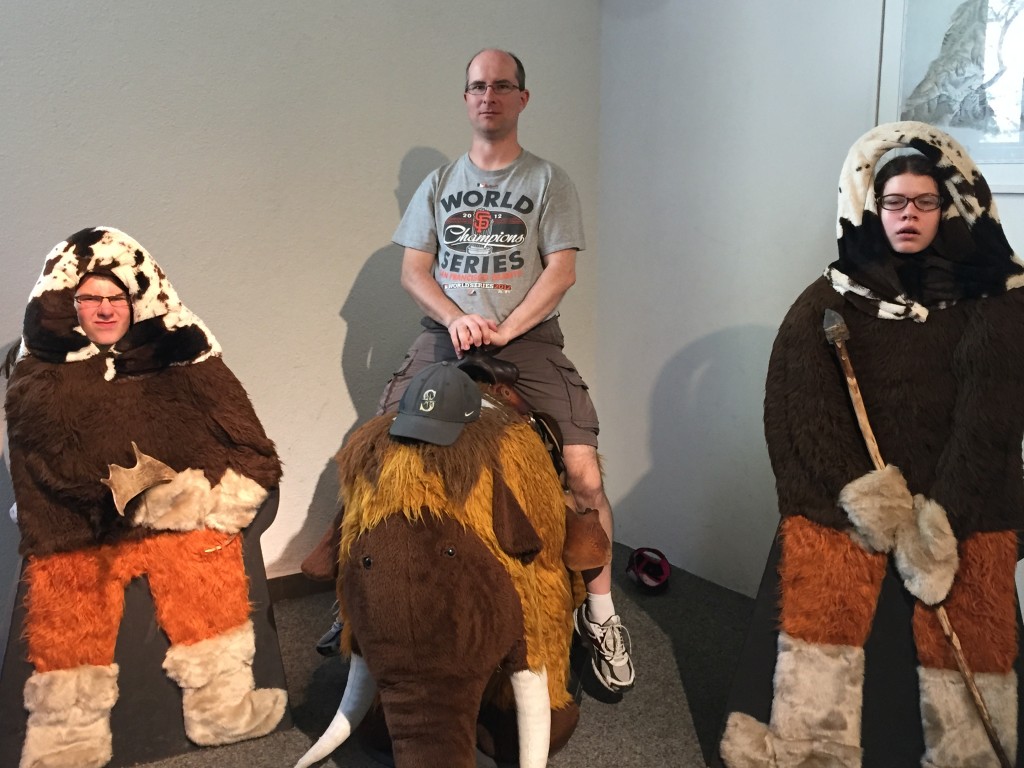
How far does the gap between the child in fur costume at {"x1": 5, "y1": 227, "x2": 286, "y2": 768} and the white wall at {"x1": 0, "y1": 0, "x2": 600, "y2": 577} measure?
2.05 feet

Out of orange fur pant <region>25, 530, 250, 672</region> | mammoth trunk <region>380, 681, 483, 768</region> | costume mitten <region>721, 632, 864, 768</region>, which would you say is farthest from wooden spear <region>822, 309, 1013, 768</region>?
orange fur pant <region>25, 530, 250, 672</region>

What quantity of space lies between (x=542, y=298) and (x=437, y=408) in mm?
751

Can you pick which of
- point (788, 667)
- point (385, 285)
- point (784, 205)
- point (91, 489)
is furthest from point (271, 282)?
point (788, 667)

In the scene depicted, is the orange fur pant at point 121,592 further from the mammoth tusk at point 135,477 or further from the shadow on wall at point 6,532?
the shadow on wall at point 6,532

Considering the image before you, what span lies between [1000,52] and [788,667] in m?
1.67

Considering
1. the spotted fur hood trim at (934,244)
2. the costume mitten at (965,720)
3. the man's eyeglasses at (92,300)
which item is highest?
the spotted fur hood trim at (934,244)

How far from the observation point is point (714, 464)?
318cm

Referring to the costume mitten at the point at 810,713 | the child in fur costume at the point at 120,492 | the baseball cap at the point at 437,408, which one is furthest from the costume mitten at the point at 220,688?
the costume mitten at the point at 810,713

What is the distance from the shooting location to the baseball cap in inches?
70.7

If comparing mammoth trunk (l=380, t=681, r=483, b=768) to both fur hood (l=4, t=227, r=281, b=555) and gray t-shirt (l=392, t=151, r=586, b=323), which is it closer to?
fur hood (l=4, t=227, r=281, b=555)

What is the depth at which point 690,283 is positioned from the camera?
10.5 feet

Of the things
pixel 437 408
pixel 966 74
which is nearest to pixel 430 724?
pixel 437 408

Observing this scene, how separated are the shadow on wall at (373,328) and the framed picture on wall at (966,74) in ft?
5.02

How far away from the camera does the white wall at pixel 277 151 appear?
8.46 ft
